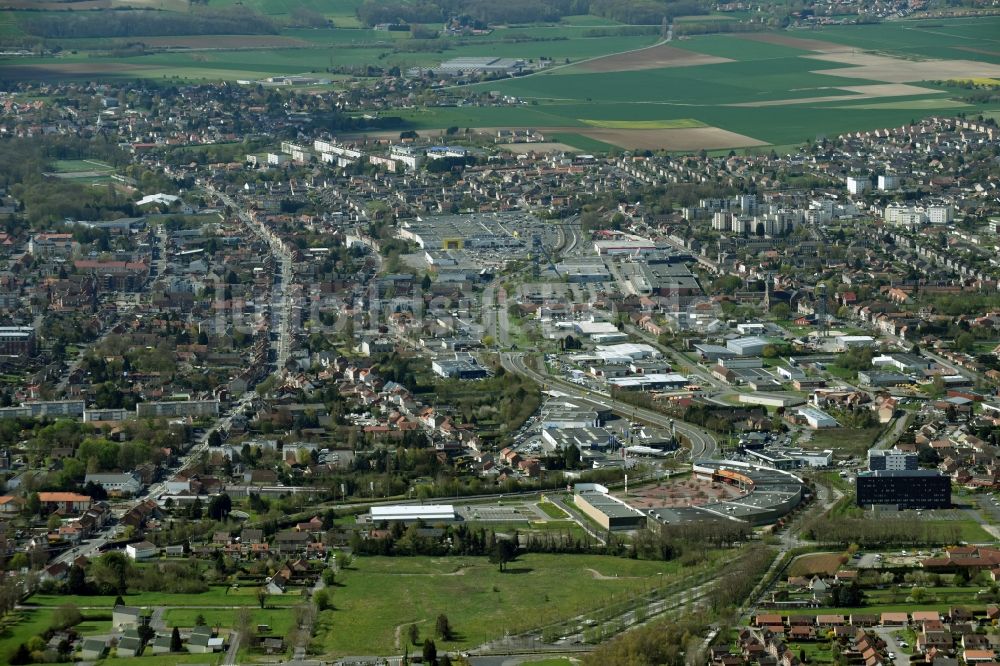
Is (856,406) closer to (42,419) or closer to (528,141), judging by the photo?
(42,419)

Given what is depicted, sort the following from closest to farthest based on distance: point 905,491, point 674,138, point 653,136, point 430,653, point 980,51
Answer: point 430,653
point 905,491
point 674,138
point 653,136
point 980,51

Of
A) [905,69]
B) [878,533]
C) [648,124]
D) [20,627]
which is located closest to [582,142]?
[648,124]

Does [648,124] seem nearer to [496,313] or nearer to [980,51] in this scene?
[980,51]

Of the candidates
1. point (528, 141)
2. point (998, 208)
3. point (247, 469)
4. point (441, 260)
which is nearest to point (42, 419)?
point (247, 469)

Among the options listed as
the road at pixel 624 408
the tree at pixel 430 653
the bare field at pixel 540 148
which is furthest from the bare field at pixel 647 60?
the tree at pixel 430 653

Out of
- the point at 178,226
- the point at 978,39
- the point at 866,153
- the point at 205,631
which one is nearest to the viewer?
the point at 205,631

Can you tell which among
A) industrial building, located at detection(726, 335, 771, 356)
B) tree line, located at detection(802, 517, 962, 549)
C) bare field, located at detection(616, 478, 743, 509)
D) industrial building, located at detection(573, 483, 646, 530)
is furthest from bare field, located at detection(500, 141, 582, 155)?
tree line, located at detection(802, 517, 962, 549)
